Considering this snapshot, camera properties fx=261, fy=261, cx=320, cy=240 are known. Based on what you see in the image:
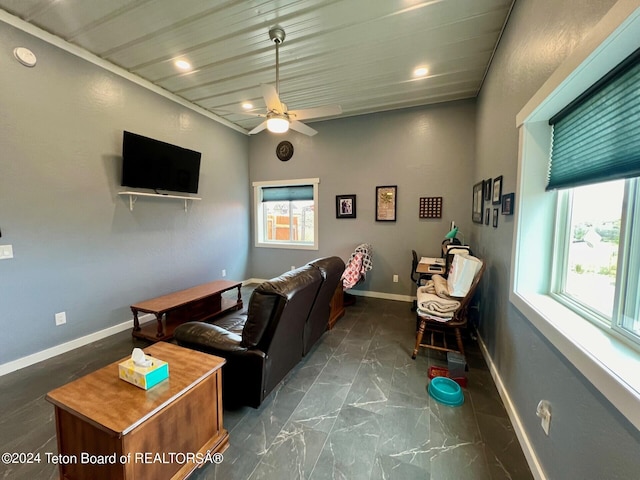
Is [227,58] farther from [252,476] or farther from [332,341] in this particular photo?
[252,476]

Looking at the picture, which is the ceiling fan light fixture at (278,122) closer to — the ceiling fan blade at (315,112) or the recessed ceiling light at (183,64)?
the ceiling fan blade at (315,112)

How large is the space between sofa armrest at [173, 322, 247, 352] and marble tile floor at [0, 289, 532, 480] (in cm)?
52

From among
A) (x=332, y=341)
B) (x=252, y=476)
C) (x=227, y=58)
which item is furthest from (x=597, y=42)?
(x=227, y=58)

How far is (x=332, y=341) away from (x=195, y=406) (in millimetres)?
1771

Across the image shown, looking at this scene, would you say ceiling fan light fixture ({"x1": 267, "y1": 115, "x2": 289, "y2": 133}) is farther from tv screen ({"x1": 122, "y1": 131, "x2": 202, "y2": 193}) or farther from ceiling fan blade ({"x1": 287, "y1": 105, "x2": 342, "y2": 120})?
tv screen ({"x1": 122, "y1": 131, "x2": 202, "y2": 193})

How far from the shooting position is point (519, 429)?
1645 mm

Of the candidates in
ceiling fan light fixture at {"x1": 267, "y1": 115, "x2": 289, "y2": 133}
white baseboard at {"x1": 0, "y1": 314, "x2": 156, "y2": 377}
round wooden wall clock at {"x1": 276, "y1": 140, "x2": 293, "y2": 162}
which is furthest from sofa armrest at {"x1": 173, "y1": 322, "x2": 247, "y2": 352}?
round wooden wall clock at {"x1": 276, "y1": 140, "x2": 293, "y2": 162}

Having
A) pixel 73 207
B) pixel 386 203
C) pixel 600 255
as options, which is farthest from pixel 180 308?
pixel 600 255

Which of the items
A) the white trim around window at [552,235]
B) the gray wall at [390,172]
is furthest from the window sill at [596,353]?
the gray wall at [390,172]

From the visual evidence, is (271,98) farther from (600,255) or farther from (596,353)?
(596,353)

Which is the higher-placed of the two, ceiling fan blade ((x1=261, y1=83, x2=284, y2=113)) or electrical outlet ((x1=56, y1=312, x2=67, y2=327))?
ceiling fan blade ((x1=261, y1=83, x2=284, y2=113))

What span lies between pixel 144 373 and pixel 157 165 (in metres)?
2.94

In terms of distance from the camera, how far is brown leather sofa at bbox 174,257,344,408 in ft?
5.52

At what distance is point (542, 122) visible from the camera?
1.66 metres
